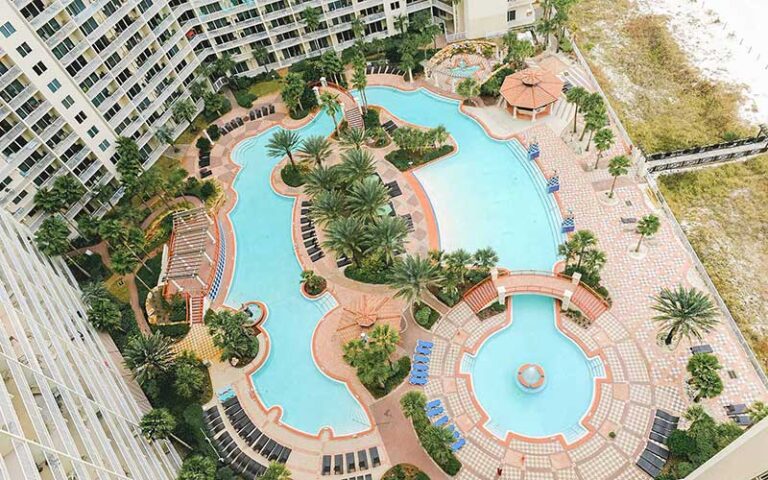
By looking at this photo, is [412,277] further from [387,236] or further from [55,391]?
[55,391]

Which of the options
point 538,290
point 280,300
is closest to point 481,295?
point 538,290

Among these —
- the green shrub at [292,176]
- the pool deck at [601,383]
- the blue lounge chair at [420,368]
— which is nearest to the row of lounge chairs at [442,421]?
the pool deck at [601,383]

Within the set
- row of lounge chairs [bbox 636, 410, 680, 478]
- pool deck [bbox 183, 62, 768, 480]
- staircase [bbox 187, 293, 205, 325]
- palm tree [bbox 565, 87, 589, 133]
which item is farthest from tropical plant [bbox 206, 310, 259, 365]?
palm tree [bbox 565, 87, 589, 133]

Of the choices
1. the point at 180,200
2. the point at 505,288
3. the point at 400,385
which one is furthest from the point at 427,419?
the point at 180,200

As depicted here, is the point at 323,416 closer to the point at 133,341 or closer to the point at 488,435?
the point at 488,435

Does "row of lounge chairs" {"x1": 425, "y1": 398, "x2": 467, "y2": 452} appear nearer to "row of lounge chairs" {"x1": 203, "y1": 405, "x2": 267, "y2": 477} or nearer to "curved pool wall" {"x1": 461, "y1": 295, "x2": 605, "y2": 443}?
"curved pool wall" {"x1": 461, "y1": 295, "x2": 605, "y2": 443}
